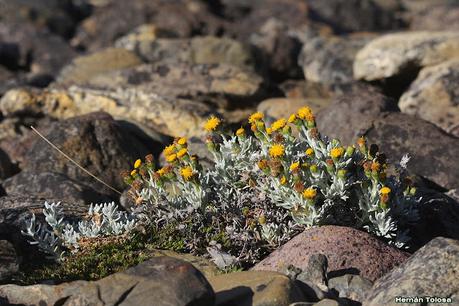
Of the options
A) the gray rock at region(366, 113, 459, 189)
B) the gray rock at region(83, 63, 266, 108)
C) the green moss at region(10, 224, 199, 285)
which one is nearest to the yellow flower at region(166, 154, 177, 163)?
the green moss at region(10, 224, 199, 285)

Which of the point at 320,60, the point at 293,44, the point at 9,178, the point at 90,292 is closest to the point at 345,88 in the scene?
the point at 320,60

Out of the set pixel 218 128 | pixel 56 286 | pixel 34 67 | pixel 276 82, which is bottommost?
pixel 34 67

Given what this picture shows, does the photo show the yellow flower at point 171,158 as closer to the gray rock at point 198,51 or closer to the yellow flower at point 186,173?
the yellow flower at point 186,173

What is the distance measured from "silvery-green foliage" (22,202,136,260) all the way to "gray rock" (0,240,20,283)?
0.79 feet

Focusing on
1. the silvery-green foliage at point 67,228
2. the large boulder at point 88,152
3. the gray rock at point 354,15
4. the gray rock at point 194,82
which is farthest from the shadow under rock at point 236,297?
the gray rock at point 354,15

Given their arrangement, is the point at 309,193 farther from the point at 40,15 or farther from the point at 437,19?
the point at 437,19

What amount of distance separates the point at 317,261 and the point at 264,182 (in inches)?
42.4

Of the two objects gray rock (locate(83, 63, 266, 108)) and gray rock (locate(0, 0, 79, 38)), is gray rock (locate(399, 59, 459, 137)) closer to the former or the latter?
gray rock (locate(83, 63, 266, 108))

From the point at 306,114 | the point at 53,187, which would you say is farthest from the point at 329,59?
the point at 306,114

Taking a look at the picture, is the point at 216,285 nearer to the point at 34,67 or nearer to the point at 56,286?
the point at 56,286

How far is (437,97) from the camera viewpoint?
12.2m

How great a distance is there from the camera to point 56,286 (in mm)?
5711

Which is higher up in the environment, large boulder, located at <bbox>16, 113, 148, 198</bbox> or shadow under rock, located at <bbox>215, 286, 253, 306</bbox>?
shadow under rock, located at <bbox>215, 286, 253, 306</bbox>

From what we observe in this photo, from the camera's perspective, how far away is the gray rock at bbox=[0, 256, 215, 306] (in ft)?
17.5
